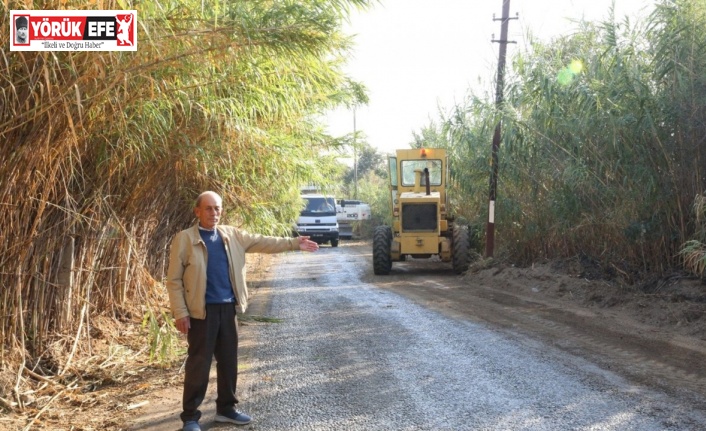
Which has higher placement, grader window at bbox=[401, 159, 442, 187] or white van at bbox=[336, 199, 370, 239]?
grader window at bbox=[401, 159, 442, 187]

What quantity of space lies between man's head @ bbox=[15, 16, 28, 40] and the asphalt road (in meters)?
2.61

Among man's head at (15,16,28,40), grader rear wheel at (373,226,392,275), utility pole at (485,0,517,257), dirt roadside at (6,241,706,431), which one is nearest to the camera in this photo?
man's head at (15,16,28,40)

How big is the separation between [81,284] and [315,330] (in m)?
2.95

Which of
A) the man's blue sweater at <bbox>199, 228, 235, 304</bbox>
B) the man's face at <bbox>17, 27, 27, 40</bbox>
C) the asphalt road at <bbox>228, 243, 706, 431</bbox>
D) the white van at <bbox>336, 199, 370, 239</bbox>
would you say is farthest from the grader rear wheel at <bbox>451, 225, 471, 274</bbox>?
the white van at <bbox>336, 199, 370, 239</bbox>

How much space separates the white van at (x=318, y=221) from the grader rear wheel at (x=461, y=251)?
12.2 metres

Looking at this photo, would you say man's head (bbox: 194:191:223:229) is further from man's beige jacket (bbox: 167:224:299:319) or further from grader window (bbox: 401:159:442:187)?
grader window (bbox: 401:159:442:187)

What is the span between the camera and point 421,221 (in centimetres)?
1631

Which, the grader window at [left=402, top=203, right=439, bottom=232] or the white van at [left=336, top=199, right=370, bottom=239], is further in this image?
the white van at [left=336, top=199, right=370, bottom=239]

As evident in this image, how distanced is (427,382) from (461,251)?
9.88 meters

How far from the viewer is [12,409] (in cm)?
507

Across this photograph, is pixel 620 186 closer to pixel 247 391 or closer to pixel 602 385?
pixel 602 385

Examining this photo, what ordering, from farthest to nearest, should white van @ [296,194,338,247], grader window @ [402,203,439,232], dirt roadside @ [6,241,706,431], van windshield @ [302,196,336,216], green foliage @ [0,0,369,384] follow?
van windshield @ [302,196,336,216]
white van @ [296,194,338,247]
grader window @ [402,203,439,232]
dirt roadside @ [6,241,706,431]
green foliage @ [0,0,369,384]

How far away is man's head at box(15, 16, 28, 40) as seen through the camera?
13.4 ft

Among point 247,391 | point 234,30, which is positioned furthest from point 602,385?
point 234,30
